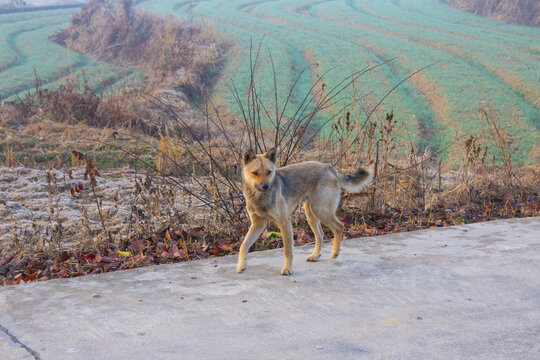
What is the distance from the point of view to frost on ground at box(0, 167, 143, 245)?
6.57 m

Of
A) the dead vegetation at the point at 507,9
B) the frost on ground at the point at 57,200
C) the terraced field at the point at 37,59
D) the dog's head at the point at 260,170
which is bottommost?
the frost on ground at the point at 57,200

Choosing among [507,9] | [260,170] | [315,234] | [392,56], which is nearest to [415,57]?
[392,56]

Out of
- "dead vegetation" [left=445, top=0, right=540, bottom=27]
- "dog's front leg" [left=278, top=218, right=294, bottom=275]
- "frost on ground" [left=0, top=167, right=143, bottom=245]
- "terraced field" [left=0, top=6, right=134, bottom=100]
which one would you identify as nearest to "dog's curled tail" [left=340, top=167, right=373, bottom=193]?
"dog's front leg" [left=278, top=218, right=294, bottom=275]

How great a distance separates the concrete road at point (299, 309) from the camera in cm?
346

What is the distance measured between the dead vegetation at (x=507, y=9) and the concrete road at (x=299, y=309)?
43.7 feet

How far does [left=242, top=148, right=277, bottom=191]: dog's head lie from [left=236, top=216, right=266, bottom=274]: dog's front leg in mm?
446

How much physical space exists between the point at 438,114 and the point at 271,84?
15.0 ft

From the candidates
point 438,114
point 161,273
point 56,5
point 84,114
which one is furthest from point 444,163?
point 56,5

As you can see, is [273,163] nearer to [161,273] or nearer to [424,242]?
[161,273]

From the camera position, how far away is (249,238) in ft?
16.8

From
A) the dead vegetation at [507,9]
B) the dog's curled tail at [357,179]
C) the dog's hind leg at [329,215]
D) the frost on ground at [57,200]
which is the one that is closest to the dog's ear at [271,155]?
the dog's hind leg at [329,215]

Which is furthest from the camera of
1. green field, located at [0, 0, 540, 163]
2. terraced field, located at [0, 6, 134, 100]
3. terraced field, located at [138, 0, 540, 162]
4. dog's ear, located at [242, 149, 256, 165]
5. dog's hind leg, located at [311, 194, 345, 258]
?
terraced field, located at [0, 6, 134, 100]

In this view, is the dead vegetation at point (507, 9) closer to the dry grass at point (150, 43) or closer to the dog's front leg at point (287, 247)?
the dry grass at point (150, 43)

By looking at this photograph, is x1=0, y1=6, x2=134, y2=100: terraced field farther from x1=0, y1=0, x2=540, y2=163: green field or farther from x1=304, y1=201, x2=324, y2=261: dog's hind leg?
x1=304, y1=201, x2=324, y2=261: dog's hind leg
